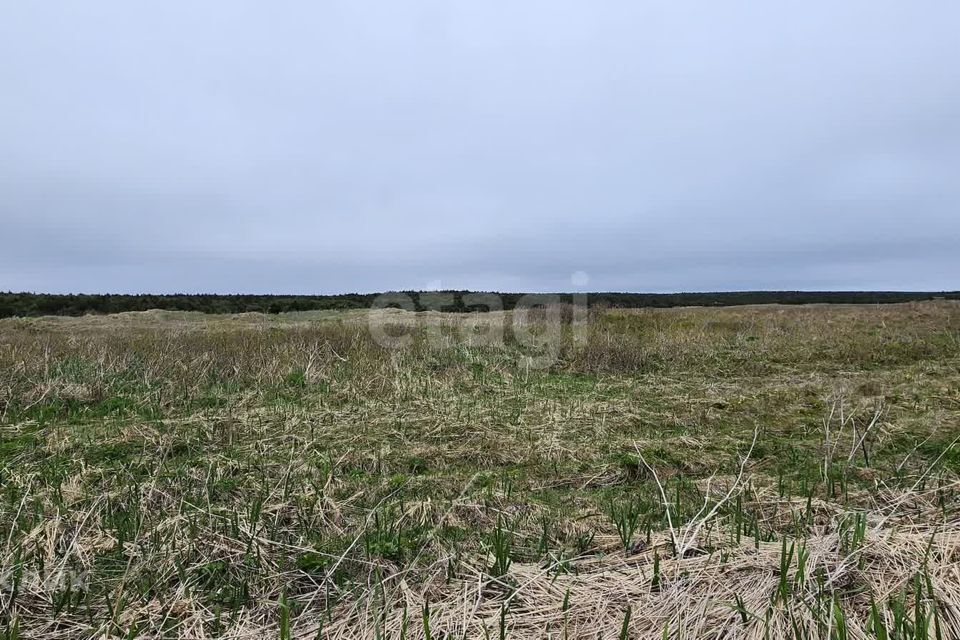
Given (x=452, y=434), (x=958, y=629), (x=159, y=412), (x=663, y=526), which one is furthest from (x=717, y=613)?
(x=159, y=412)

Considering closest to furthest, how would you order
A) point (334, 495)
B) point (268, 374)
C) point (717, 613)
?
point (717, 613)
point (334, 495)
point (268, 374)

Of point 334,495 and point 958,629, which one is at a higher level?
point 958,629

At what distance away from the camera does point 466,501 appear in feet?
11.0

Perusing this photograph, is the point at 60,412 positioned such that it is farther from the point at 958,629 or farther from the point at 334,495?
the point at 958,629

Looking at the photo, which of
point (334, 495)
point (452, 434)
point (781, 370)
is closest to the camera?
point (334, 495)

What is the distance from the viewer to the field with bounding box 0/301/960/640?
1.91 meters

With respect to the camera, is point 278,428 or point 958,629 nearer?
point 958,629

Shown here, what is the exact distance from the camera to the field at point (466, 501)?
6.25 feet

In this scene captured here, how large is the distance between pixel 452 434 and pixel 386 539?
9.29ft

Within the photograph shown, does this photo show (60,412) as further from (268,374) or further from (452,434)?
(452,434)

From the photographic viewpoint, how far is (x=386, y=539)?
259cm
